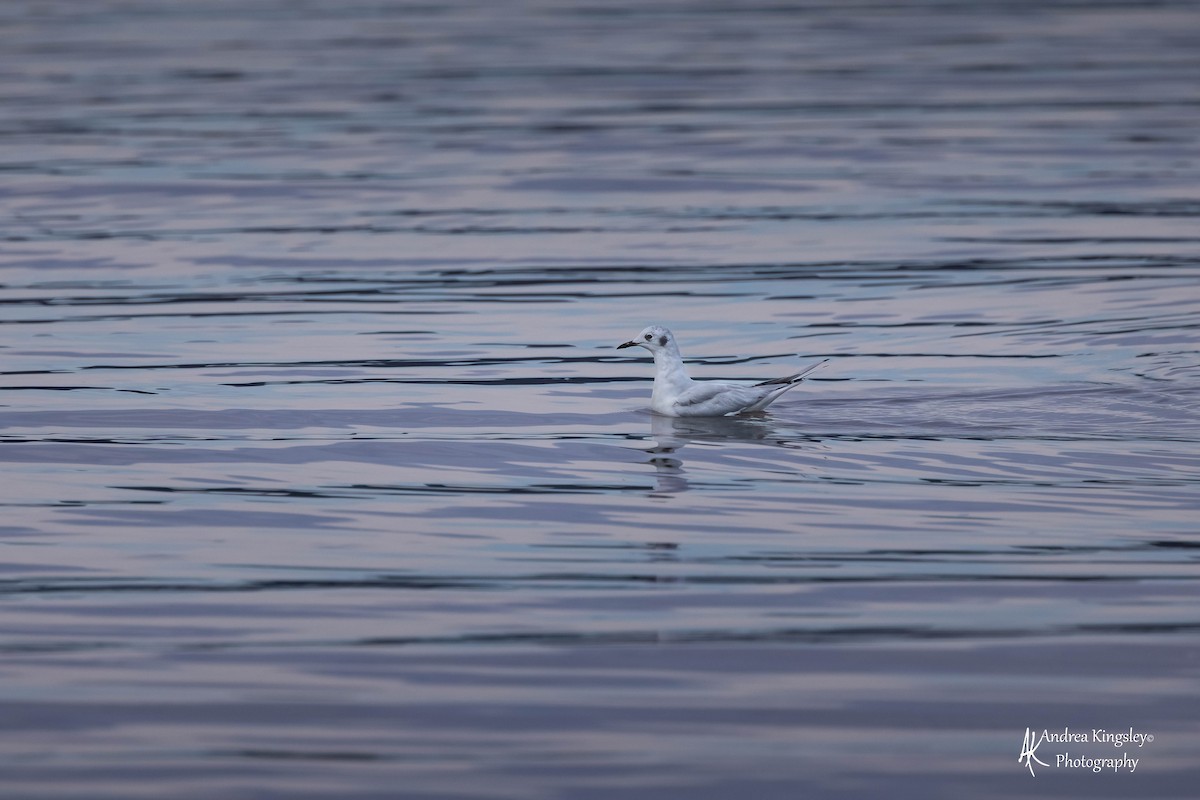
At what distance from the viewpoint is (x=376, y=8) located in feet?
161

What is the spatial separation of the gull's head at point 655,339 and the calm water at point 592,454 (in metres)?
0.50

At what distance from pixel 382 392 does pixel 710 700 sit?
22.3 feet

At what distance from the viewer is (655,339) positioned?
13406 mm

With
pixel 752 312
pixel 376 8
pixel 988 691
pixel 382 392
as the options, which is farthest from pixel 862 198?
pixel 376 8

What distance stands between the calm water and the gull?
172mm

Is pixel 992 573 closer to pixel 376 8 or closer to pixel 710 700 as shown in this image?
pixel 710 700

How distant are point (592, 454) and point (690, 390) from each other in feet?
4.35
